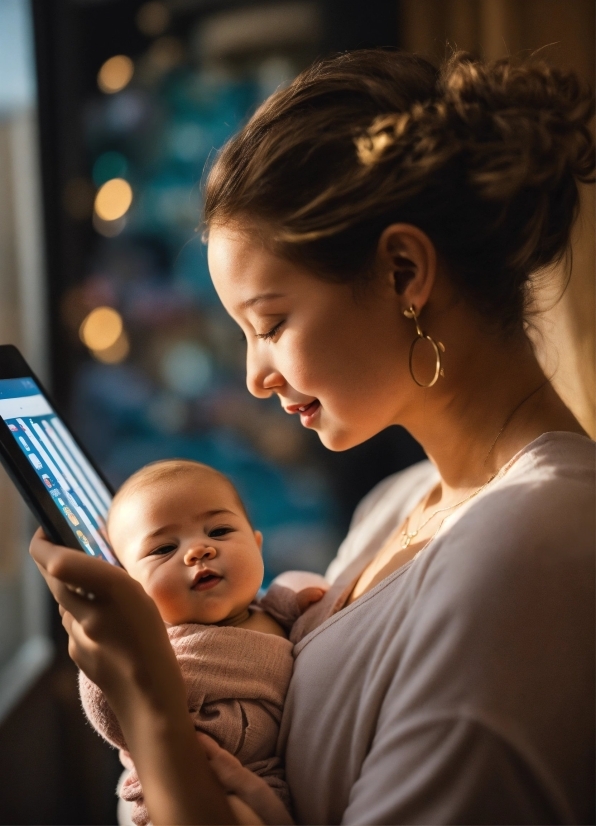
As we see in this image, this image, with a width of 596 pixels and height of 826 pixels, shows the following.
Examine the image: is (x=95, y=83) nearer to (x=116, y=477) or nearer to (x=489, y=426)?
(x=116, y=477)

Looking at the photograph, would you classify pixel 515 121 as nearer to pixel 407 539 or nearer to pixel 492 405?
pixel 492 405

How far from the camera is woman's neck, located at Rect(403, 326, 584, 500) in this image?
1.02 meters

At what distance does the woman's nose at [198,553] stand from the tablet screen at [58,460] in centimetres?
13

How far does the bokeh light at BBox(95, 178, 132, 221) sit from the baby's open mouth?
1997mm

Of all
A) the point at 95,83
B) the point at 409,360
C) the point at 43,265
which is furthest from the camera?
the point at 95,83

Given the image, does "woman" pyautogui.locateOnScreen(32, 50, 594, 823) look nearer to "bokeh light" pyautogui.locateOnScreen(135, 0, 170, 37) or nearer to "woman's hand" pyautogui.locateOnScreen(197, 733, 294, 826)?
"woman's hand" pyautogui.locateOnScreen(197, 733, 294, 826)

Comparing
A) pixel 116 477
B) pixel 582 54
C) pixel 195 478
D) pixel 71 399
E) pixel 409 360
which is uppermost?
pixel 582 54

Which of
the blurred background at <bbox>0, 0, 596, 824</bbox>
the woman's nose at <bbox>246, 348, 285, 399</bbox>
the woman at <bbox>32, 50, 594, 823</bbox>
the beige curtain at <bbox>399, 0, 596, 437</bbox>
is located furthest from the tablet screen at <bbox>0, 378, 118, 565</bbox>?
the beige curtain at <bbox>399, 0, 596, 437</bbox>

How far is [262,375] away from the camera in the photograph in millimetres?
1077

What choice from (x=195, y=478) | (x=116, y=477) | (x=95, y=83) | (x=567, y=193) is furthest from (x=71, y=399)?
(x=567, y=193)

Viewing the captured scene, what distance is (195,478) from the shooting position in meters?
1.14

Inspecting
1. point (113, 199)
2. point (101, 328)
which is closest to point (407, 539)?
point (101, 328)

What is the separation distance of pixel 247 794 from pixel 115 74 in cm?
257

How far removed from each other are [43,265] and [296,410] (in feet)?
5.69
